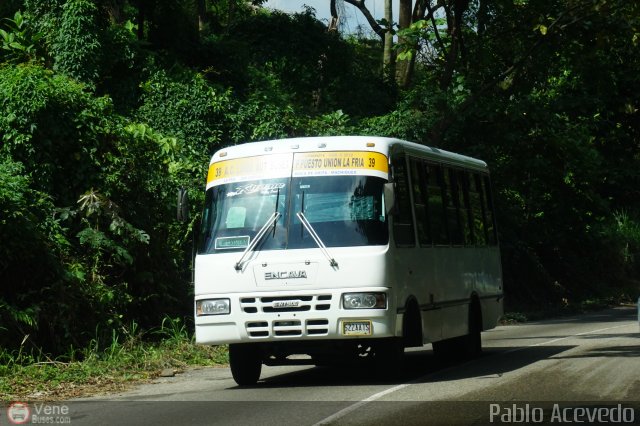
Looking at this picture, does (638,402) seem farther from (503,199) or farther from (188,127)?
(503,199)

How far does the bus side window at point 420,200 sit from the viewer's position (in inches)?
566

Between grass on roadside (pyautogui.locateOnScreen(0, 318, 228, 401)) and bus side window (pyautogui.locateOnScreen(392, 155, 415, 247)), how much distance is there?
12.7 ft

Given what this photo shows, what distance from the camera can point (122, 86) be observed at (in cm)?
2441

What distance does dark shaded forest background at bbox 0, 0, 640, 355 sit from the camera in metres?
17.5

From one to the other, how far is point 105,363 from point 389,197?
4.90 m

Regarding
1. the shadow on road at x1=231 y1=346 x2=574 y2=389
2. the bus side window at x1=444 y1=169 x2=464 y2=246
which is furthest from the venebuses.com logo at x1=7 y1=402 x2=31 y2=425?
the bus side window at x1=444 y1=169 x2=464 y2=246

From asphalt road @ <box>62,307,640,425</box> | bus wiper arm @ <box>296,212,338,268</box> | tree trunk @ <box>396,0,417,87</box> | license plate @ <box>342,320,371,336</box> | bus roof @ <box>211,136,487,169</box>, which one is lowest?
asphalt road @ <box>62,307,640,425</box>

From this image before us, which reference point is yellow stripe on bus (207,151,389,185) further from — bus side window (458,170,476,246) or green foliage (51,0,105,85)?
green foliage (51,0,105,85)

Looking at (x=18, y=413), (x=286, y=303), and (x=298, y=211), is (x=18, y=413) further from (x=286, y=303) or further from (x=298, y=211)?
(x=298, y=211)

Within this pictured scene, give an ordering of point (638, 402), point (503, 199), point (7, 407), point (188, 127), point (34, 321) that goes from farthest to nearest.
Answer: point (503, 199) < point (188, 127) < point (34, 321) < point (7, 407) < point (638, 402)

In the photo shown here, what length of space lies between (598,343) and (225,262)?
26.2 ft

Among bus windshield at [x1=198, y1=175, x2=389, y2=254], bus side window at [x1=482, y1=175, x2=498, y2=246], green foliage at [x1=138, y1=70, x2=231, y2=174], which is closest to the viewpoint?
bus windshield at [x1=198, y1=175, x2=389, y2=254]

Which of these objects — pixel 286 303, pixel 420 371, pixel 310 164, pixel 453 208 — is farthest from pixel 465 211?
pixel 286 303

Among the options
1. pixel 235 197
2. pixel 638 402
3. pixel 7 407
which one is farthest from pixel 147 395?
pixel 638 402
